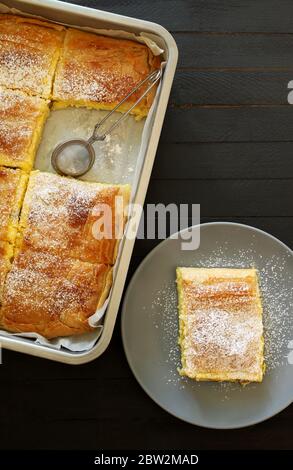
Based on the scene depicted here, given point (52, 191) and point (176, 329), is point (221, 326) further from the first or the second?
point (52, 191)

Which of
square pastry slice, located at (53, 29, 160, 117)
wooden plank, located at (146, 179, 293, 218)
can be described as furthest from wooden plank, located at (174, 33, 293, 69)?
wooden plank, located at (146, 179, 293, 218)

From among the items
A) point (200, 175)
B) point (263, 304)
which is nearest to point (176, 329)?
point (263, 304)

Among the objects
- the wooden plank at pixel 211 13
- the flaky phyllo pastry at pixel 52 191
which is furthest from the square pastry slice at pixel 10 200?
the wooden plank at pixel 211 13

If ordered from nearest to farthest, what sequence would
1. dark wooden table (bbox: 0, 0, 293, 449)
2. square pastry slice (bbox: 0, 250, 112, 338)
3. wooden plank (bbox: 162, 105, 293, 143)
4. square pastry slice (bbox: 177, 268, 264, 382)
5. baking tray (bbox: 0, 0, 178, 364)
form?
baking tray (bbox: 0, 0, 178, 364)
square pastry slice (bbox: 0, 250, 112, 338)
square pastry slice (bbox: 177, 268, 264, 382)
dark wooden table (bbox: 0, 0, 293, 449)
wooden plank (bbox: 162, 105, 293, 143)

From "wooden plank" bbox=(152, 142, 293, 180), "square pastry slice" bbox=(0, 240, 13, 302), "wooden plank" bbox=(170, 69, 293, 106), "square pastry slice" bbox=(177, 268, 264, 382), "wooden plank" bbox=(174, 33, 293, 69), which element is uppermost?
"wooden plank" bbox=(174, 33, 293, 69)

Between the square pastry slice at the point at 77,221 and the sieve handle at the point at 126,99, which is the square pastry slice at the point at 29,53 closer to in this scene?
the sieve handle at the point at 126,99

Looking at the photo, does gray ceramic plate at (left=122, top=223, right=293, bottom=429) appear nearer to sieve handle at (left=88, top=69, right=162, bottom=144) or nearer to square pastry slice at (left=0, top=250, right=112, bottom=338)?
square pastry slice at (left=0, top=250, right=112, bottom=338)
